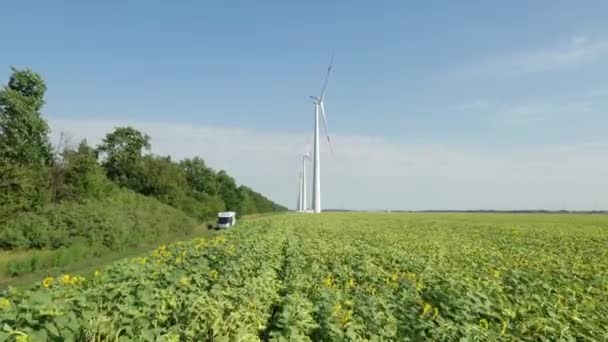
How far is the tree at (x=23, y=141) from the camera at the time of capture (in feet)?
108

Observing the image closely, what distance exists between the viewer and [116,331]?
5027 mm

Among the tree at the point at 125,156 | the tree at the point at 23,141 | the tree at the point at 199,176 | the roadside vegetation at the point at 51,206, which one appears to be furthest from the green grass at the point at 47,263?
A: the tree at the point at 199,176

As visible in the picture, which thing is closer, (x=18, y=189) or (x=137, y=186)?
(x=18, y=189)

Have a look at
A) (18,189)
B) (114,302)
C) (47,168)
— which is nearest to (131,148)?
(47,168)

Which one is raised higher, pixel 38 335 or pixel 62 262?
pixel 38 335

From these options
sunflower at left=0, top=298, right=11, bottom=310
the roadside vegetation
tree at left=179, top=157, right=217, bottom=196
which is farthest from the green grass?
tree at left=179, top=157, right=217, bottom=196

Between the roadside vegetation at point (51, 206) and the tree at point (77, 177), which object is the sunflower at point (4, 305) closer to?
the roadside vegetation at point (51, 206)

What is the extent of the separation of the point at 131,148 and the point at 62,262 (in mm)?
54314

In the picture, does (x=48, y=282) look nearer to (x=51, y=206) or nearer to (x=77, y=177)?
(x=51, y=206)

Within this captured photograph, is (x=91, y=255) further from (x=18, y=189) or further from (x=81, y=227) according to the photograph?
(x=18, y=189)

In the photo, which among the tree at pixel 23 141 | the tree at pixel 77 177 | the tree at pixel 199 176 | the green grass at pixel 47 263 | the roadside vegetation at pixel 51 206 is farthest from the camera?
the tree at pixel 199 176

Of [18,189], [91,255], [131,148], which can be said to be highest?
[131,148]

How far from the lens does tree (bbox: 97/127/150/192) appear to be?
2857 inches

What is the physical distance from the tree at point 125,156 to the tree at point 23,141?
92.7 feet
